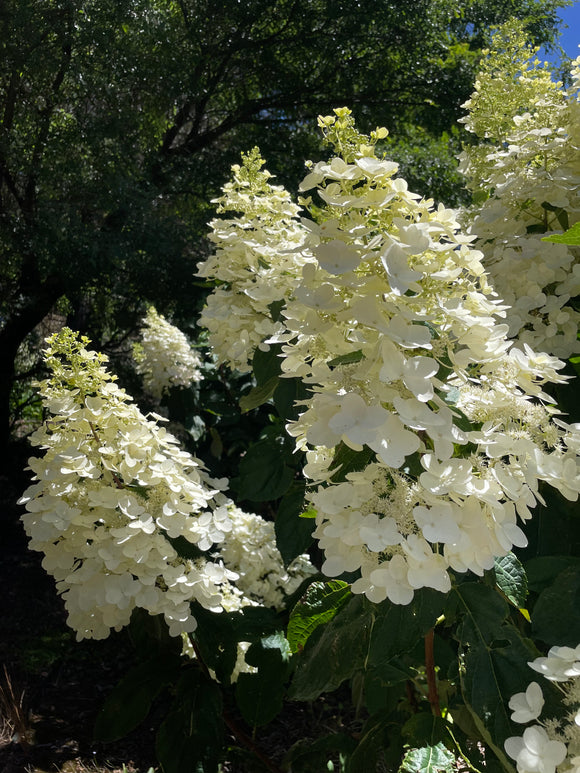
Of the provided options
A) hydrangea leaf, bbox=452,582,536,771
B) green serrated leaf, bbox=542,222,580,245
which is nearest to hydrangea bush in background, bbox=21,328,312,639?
hydrangea leaf, bbox=452,582,536,771

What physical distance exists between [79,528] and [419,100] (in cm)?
680

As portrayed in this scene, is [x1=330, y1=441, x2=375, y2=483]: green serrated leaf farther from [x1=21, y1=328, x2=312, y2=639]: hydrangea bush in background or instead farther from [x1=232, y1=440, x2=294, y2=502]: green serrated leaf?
[x1=232, y1=440, x2=294, y2=502]: green serrated leaf

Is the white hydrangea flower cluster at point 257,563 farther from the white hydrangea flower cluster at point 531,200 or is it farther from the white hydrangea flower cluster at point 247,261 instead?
the white hydrangea flower cluster at point 531,200

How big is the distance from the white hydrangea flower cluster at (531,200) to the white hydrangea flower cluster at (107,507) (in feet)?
2.60

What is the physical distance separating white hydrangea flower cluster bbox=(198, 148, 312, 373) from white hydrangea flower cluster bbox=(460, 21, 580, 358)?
0.48m

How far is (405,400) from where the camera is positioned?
2.95 feet

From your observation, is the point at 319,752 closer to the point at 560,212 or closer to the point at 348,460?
the point at 348,460

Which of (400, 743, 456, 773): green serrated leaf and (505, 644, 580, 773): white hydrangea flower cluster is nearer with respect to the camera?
(505, 644, 580, 773): white hydrangea flower cluster

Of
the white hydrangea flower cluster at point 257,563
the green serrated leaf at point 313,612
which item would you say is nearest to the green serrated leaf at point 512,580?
the green serrated leaf at point 313,612

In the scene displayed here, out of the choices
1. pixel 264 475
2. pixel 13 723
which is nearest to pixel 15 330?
pixel 13 723

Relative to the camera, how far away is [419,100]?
23.8 ft

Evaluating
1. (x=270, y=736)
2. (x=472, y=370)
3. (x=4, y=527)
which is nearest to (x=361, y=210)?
(x=472, y=370)

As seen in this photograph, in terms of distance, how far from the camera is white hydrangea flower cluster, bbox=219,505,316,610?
2.42 metres

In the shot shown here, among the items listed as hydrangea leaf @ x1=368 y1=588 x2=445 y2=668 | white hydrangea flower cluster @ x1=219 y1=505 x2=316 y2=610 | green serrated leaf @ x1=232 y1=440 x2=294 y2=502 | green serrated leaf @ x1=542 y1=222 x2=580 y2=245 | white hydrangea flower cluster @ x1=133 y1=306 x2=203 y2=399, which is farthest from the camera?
white hydrangea flower cluster @ x1=133 y1=306 x2=203 y2=399
